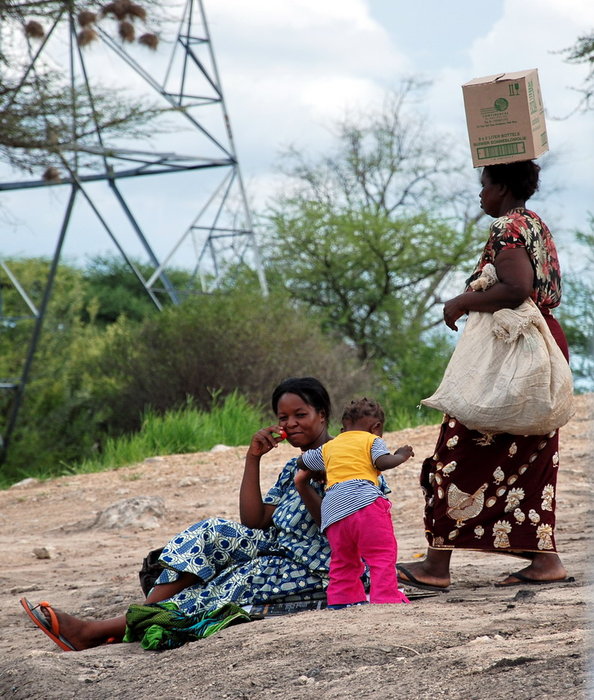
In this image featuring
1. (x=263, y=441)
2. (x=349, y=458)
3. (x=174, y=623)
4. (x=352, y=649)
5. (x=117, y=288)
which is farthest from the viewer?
(x=117, y=288)

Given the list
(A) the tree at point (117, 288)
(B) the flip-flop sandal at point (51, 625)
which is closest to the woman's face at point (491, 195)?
(B) the flip-flop sandal at point (51, 625)

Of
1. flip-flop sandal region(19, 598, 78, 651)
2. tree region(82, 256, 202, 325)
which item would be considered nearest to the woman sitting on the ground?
flip-flop sandal region(19, 598, 78, 651)

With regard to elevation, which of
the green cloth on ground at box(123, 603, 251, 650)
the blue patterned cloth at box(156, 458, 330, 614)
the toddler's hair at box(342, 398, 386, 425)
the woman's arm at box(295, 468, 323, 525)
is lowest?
the green cloth on ground at box(123, 603, 251, 650)

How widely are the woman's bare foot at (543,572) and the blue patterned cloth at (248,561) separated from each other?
2.83ft

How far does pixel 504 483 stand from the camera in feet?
13.8

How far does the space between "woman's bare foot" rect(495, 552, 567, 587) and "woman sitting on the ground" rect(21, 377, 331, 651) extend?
0.87 m

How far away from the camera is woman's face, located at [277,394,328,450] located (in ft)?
13.3

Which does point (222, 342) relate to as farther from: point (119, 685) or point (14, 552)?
point (119, 685)

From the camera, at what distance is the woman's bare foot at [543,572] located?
420 centimetres

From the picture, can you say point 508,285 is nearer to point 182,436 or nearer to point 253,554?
point 253,554

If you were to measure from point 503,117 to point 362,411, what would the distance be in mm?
1321

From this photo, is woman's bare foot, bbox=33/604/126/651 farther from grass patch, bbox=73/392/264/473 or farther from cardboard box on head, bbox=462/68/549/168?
grass patch, bbox=73/392/264/473

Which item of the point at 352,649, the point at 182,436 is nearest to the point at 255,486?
the point at 352,649

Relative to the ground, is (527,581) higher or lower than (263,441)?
lower
